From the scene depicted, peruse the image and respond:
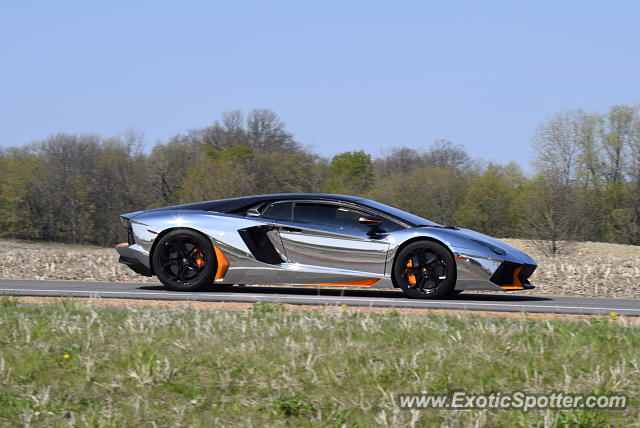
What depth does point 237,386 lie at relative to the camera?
562 centimetres

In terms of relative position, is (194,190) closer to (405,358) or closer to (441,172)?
(441,172)

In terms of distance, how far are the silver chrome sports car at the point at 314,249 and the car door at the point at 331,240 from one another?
0.01 metres

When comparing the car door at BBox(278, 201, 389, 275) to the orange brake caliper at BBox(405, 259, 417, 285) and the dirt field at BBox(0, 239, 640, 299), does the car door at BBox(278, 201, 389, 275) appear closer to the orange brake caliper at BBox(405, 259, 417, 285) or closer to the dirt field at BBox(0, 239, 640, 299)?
the orange brake caliper at BBox(405, 259, 417, 285)

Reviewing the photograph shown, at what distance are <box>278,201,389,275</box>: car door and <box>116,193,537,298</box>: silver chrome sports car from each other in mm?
13

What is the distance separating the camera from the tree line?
40.3 metres

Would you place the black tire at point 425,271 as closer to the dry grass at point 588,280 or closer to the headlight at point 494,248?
the headlight at point 494,248

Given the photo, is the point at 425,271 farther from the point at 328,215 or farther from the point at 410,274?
the point at 328,215

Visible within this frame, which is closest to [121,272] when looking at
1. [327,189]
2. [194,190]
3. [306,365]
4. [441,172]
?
[306,365]

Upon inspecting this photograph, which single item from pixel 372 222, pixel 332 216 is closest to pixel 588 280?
pixel 372 222

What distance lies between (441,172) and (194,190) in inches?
656

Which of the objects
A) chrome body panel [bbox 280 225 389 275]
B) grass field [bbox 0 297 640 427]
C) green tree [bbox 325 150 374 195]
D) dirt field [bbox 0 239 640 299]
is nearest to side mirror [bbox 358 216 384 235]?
chrome body panel [bbox 280 225 389 275]

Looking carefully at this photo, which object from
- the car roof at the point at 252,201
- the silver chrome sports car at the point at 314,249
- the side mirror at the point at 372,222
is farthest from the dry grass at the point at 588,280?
the car roof at the point at 252,201

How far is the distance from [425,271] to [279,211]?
2141mm

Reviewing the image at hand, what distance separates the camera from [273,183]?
4531cm
